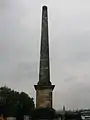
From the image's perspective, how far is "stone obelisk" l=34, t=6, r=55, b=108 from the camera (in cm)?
3709

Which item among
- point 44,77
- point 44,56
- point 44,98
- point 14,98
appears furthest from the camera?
point 14,98

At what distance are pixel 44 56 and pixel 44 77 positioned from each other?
7.00 feet

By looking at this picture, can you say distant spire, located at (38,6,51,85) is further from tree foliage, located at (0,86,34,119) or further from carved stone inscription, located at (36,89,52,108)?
tree foliage, located at (0,86,34,119)

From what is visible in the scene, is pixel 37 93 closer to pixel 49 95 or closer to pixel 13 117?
pixel 49 95

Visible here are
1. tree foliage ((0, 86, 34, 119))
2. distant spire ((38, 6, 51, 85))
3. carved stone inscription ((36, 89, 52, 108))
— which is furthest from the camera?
tree foliage ((0, 86, 34, 119))

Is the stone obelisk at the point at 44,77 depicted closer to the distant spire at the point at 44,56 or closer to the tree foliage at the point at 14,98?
the distant spire at the point at 44,56

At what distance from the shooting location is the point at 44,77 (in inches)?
1487

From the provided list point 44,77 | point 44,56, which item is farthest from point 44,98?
point 44,56

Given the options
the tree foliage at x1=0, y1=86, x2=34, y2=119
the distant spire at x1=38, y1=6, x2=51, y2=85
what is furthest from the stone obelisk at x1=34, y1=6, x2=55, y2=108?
the tree foliage at x1=0, y1=86, x2=34, y2=119

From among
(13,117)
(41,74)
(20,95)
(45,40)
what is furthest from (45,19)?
(20,95)

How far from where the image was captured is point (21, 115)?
1911 inches

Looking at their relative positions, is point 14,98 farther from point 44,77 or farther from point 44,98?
point 44,98

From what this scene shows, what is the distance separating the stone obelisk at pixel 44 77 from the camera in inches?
1460

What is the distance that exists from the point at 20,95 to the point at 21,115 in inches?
909
